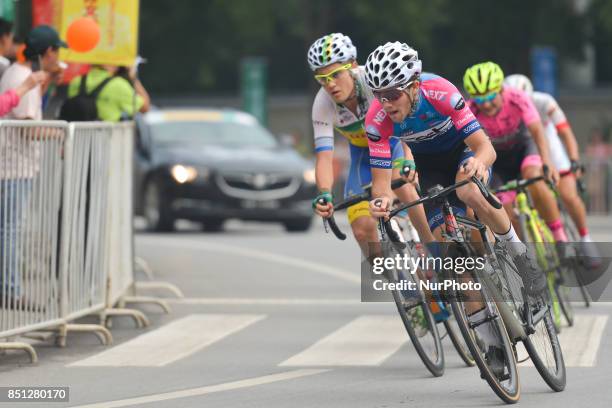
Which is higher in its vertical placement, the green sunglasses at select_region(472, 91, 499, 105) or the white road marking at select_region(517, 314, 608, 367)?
the green sunglasses at select_region(472, 91, 499, 105)

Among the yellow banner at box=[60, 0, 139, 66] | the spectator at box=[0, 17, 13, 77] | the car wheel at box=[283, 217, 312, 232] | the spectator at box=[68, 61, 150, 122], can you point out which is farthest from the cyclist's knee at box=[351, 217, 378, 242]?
the car wheel at box=[283, 217, 312, 232]

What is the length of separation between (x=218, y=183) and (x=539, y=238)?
34.7ft

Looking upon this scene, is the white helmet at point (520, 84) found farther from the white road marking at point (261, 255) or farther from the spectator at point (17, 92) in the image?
the spectator at point (17, 92)

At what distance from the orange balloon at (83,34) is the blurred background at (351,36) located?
2830 centimetres

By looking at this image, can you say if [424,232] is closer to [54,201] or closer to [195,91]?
[54,201]

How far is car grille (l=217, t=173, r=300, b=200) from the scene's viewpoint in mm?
22906

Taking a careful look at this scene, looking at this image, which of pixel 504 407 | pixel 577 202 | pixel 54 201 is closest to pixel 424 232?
pixel 504 407

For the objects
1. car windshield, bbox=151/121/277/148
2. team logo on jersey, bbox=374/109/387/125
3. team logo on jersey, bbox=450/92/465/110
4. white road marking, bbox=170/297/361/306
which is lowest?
white road marking, bbox=170/297/361/306

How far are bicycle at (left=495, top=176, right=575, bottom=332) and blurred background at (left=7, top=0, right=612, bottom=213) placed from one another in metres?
28.5

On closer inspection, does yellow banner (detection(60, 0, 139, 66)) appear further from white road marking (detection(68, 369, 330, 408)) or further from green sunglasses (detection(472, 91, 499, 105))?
white road marking (detection(68, 369, 330, 408))

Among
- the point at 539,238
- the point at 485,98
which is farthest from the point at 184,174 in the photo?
the point at 485,98

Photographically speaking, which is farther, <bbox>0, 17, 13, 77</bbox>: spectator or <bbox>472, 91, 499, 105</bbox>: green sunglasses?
<bbox>0, 17, 13, 77</bbox>: spectator

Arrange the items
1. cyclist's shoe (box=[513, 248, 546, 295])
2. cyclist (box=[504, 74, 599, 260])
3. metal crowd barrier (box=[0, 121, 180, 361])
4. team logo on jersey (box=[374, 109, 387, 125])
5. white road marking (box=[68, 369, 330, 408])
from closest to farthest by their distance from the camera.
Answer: white road marking (box=[68, 369, 330, 408]) → cyclist's shoe (box=[513, 248, 546, 295]) → team logo on jersey (box=[374, 109, 387, 125]) → metal crowd barrier (box=[0, 121, 180, 361]) → cyclist (box=[504, 74, 599, 260])

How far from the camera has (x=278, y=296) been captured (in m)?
15.1
